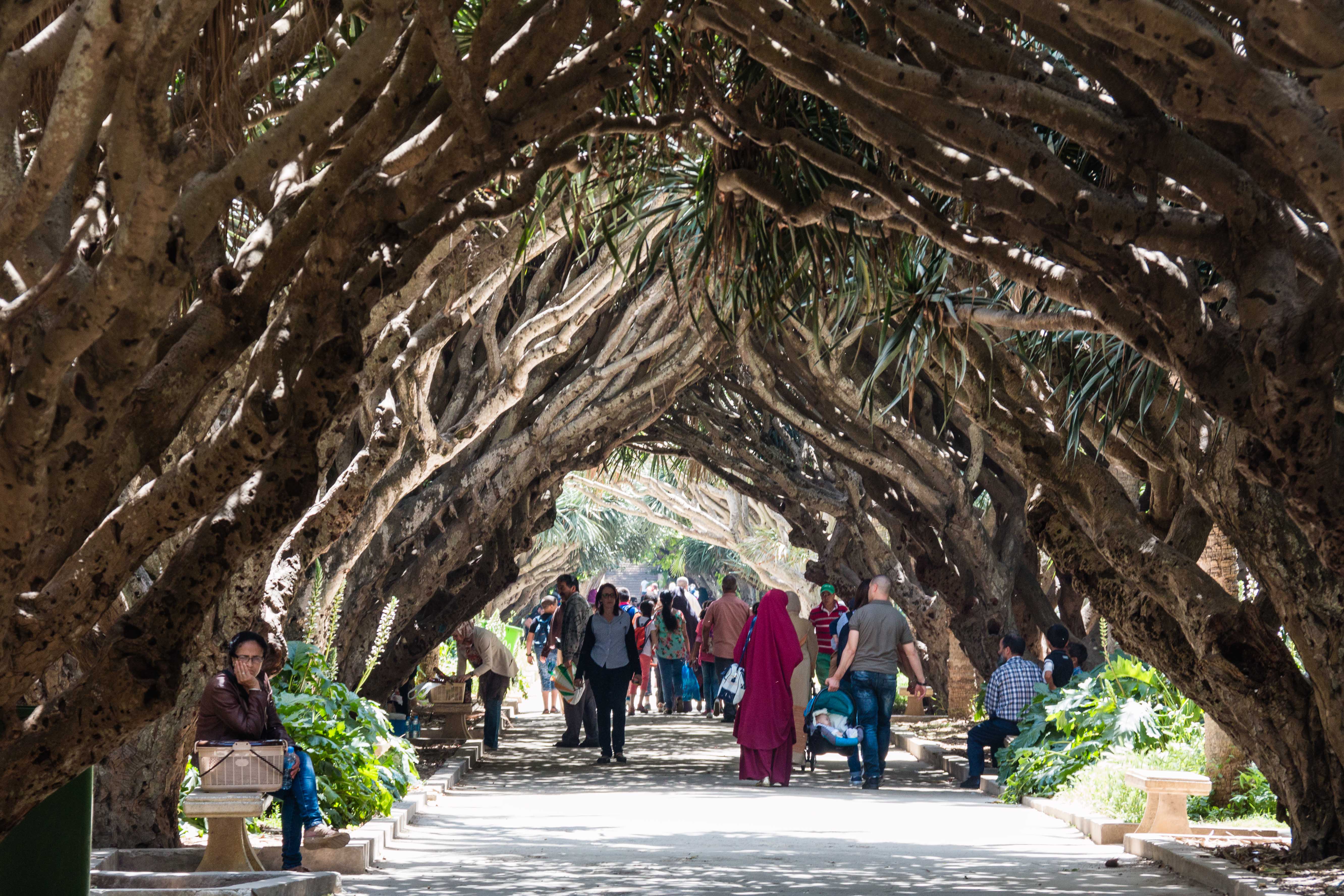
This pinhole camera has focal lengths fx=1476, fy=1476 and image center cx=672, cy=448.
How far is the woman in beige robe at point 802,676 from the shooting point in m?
14.1

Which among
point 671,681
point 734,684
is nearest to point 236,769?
point 734,684

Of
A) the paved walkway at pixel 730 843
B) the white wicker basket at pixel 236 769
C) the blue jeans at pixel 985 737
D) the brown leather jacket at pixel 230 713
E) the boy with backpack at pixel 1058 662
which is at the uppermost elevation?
the boy with backpack at pixel 1058 662

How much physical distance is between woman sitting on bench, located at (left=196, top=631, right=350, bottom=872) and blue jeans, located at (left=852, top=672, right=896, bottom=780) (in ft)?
20.8

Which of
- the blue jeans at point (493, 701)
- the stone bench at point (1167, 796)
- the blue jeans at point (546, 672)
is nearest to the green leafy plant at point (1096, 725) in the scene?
the stone bench at point (1167, 796)

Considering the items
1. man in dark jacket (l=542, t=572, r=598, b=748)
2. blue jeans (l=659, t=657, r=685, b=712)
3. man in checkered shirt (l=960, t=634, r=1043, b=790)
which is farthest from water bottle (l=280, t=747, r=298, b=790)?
blue jeans (l=659, t=657, r=685, b=712)

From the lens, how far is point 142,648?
5039 millimetres

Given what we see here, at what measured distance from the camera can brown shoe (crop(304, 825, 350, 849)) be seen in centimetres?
799

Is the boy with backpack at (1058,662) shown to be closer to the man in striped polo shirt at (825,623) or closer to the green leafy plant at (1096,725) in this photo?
the green leafy plant at (1096,725)

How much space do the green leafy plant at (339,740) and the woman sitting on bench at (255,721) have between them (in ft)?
1.81

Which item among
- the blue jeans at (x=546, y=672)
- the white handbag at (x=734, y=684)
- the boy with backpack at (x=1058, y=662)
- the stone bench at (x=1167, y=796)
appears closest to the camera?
the stone bench at (x=1167, y=796)

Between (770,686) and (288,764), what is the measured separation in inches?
242

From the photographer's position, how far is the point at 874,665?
1310 centimetres

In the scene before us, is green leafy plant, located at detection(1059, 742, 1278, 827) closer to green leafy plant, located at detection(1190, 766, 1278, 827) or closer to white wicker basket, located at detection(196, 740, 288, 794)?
green leafy plant, located at detection(1190, 766, 1278, 827)

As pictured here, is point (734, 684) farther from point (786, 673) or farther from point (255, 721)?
point (255, 721)
